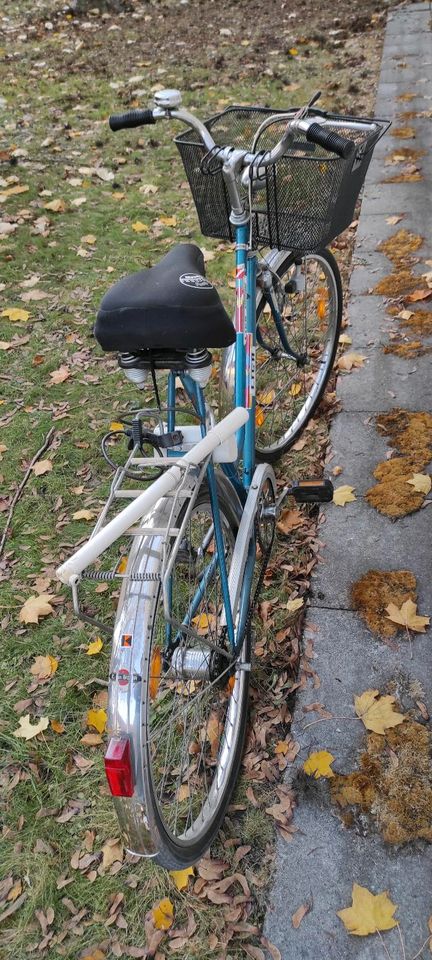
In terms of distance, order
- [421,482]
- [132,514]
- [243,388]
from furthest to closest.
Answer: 1. [421,482]
2. [243,388]
3. [132,514]

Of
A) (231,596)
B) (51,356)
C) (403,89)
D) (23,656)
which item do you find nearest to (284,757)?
(231,596)

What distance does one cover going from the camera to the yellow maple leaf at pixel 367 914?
175 centimetres

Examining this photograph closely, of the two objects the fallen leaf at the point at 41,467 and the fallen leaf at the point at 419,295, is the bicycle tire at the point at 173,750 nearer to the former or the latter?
the fallen leaf at the point at 41,467

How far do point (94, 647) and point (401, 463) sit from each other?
1562mm

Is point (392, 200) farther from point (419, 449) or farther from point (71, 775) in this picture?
point (71, 775)

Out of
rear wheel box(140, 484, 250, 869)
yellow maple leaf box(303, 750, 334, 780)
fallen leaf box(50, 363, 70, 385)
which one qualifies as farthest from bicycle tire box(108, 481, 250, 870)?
fallen leaf box(50, 363, 70, 385)

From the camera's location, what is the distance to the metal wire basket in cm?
208

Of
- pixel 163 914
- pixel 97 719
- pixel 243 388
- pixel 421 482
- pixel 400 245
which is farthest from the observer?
pixel 400 245

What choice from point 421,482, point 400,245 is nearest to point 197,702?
point 421,482

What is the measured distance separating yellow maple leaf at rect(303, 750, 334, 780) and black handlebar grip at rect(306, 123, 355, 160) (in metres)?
1.75

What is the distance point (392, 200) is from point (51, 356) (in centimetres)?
281

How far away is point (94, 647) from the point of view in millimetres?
2592

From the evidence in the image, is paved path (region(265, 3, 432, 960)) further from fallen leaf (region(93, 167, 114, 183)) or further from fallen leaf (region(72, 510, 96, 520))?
fallen leaf (region(93, 167, 114, 183))

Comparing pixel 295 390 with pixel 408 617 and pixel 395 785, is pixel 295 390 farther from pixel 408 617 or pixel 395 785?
pixel 395 785
